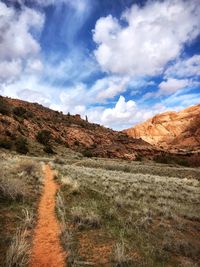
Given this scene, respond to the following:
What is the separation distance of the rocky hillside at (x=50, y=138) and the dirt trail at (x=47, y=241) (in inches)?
1287

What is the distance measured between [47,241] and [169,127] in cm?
13725

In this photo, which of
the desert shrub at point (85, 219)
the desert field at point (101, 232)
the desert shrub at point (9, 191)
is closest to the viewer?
the desert field at point (101, 232)

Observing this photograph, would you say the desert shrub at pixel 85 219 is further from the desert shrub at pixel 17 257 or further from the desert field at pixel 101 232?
the desert shrub at pixel 17 257

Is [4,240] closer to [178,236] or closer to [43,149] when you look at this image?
[178,236]

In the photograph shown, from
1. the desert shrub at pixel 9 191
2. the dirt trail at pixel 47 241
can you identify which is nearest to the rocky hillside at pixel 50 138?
the desert shrub at pixel 9 191

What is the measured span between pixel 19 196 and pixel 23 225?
273 cm

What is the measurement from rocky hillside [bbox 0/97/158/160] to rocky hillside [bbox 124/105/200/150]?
49.2m

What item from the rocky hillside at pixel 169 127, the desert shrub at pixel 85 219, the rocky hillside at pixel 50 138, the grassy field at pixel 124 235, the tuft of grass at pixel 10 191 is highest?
the rocky hillside at pixel 169 127

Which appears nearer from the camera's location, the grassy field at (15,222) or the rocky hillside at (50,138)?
the grassy field at (15,222)

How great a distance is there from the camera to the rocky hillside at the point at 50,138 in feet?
151

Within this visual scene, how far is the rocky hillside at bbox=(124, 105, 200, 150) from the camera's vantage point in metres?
119

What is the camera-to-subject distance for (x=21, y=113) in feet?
213

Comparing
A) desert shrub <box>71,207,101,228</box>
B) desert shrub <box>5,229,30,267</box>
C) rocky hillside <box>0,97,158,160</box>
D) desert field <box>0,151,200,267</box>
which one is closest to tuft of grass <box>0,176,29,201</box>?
desert field <box>0,151,200,267</box>

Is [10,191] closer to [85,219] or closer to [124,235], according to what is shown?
[85,219]
